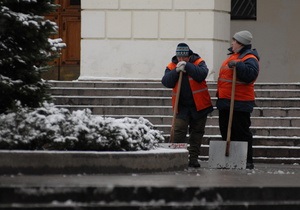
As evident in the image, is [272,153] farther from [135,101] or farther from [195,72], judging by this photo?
[135,101]

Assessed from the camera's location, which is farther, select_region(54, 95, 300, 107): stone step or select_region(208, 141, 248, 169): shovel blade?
select_region(54, 95, 300, 107): stone step

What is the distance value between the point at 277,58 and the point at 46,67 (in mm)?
12740

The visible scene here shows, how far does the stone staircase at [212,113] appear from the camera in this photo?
18.7m

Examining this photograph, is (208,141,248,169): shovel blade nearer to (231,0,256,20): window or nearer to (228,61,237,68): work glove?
(228,61,237,68): work glove

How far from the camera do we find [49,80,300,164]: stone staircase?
1872 cm

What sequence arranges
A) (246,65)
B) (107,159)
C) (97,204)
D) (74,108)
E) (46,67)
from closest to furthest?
1. (97,204)
2. (107,159)
3. (46,67)
4. (246,65)
5. (74,108)

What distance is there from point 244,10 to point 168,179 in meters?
14.3

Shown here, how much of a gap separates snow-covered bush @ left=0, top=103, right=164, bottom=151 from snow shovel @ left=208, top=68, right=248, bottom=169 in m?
2.29

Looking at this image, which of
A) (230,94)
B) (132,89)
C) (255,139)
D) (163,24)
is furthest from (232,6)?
(230,94)

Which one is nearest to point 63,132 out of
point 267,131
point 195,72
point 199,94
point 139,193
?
point 139,193

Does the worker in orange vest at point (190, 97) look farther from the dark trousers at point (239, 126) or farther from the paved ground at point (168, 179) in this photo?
the paved ground at point (168, 179)

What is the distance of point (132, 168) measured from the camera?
43.4 feet

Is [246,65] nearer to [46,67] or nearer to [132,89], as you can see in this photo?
[46,67]

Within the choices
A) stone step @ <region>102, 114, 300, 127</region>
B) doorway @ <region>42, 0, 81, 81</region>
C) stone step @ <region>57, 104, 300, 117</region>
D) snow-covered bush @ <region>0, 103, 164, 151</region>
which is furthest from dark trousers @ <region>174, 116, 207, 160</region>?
doorway @ <region>42, 0, 81, 81</region>
